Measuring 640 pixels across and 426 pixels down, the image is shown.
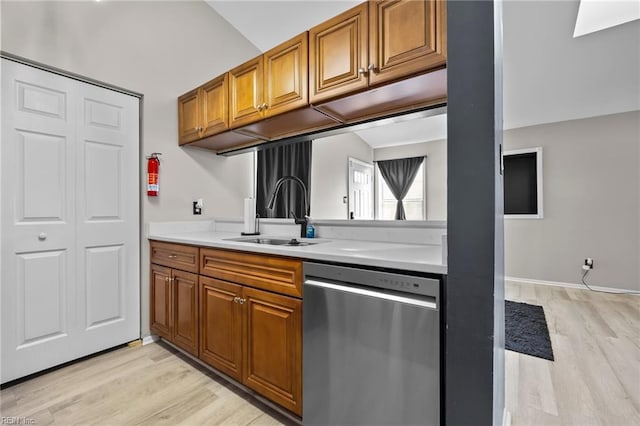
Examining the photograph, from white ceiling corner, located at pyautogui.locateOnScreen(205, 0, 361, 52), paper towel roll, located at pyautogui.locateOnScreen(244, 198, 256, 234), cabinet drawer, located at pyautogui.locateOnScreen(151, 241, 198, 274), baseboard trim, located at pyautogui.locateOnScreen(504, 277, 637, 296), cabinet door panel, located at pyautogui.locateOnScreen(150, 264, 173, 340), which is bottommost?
baseboard trim, located at pyautogui.locateOnScreen(504, 277, 637, 296)

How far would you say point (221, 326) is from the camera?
177 centimetres

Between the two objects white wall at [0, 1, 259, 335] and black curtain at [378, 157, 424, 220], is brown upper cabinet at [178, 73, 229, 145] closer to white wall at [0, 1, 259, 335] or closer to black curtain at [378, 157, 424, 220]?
white wall at [0, 1, 259, 335]

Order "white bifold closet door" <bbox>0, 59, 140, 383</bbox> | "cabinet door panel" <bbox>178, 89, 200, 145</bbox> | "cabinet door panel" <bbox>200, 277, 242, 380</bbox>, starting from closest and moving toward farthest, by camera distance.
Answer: "cabinet door panel" <bbox>200, 277, 242, 380</bbox> → "white bifold closet door" <bbox>0, 59, 140, 383</bbox> → "cabinet door panel" <bbox>178, 89, 200, 145</bbox>

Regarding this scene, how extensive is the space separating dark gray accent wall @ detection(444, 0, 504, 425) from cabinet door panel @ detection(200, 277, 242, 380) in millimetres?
1218

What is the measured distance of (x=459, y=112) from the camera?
0.76 meters

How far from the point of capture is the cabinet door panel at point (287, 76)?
185cm

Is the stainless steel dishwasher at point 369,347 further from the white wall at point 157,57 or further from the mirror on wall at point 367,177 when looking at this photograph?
the white wall at point 157,57

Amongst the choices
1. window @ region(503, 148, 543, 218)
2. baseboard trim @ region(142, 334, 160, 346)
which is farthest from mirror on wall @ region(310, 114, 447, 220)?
window @ region(503, 148, 543, 218)

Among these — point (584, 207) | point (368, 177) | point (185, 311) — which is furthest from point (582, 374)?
point (584, 207)

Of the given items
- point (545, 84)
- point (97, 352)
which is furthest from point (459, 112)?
point (545, 84)

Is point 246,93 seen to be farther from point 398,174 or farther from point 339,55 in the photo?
point 398,174

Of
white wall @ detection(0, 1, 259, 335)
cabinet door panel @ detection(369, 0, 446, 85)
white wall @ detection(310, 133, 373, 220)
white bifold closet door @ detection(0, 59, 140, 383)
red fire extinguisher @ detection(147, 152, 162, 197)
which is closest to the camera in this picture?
cabinet door panel @ detection(369, 0, 446, 85)

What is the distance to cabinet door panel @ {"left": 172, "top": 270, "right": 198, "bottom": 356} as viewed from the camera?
197cm

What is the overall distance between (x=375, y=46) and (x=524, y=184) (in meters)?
4.26
